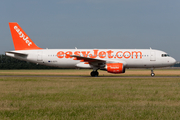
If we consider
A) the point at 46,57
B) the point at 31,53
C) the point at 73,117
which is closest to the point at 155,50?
the point at 46,57

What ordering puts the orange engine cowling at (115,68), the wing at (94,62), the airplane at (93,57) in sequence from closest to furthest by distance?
the orange engine cowling at (115,68), the wing at (94,62), the airplane at (93,57)

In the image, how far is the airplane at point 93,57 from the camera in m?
32.5

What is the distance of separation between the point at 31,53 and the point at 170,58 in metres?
20.5

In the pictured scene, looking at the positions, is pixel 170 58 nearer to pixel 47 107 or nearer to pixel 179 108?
pixel 179 108

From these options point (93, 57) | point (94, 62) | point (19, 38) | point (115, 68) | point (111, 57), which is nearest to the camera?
point (115, 68)

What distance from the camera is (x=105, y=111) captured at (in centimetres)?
848

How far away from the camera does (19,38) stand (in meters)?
35.4

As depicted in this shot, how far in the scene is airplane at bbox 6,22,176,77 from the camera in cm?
Result: 3251

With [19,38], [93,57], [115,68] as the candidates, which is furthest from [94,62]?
[19,38]

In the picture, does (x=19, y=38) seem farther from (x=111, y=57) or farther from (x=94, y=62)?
(x=111, y=57)

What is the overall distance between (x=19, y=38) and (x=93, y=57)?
11.9 m

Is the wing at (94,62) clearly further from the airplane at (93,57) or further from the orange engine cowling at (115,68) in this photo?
the orange engine cowling at (115,68)

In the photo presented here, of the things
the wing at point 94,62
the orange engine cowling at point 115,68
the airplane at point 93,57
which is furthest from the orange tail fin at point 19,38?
the orange engine cowling at point 115,68

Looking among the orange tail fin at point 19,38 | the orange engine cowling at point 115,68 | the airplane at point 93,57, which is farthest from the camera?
the orange tail fin at point 19,38
